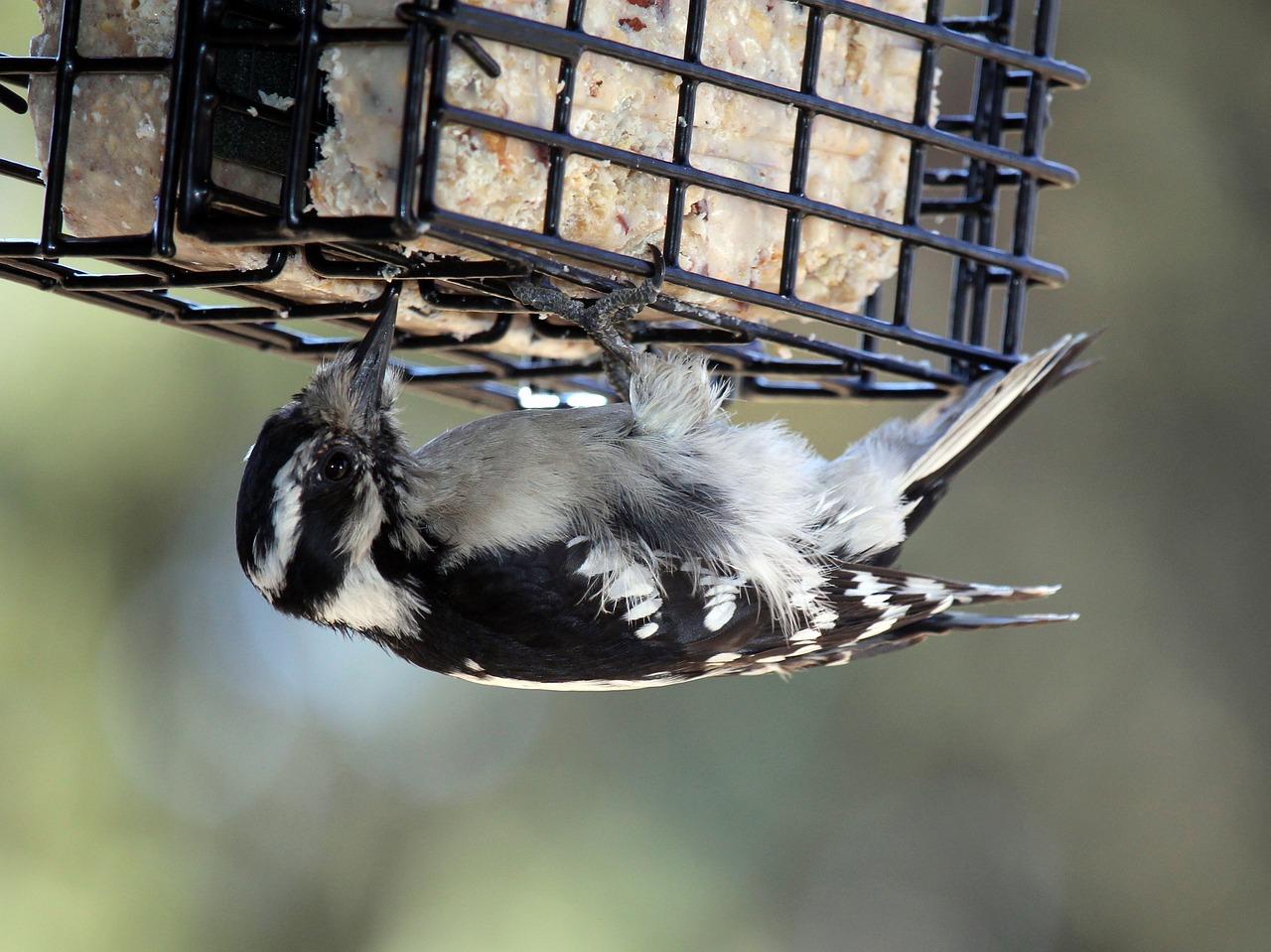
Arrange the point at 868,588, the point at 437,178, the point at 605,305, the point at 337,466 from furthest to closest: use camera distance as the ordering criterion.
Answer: the point at 868,588 → the point at 337,466 → the point at 605,305 → the point at 437,178

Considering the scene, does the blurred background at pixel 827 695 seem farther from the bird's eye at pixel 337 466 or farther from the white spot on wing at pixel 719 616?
the white spot on wing at pixel 719 616

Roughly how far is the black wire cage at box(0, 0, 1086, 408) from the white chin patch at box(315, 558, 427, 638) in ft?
1.17

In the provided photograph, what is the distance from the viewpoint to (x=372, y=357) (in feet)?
6.22

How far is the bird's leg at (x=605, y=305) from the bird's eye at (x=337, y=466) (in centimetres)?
34

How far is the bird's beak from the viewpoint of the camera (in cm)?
188

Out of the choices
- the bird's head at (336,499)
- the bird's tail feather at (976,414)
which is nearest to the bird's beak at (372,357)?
the bird's head at (336,499)

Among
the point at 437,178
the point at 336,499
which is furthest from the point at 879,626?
the point at 437,178

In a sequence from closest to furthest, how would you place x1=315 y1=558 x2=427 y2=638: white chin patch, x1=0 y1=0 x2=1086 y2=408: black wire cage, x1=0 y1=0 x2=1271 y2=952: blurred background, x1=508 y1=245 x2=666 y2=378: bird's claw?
x1=0 y1=0 x2=1086 y2=408: black wire cage → x1=508 y1=245 x2=666 y2=378: bird's claw → x1=315 y1=558 x2=427 y2=638: white chin patch → x1=0 y1=0 x2=1271 y2=952: blurred background

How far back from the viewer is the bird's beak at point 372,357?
188cm

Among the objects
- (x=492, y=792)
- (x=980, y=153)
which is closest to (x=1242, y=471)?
(x=492, y=792)

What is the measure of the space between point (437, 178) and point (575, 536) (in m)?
0.64

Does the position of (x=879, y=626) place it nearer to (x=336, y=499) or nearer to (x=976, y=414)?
(x=976, y=414)

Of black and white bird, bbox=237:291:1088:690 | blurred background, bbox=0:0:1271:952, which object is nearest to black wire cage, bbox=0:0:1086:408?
black and white bird, bbox=237:291:1088:690

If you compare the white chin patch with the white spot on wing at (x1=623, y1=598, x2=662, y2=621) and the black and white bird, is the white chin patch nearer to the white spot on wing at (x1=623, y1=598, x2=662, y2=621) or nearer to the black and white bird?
the black and white bird
